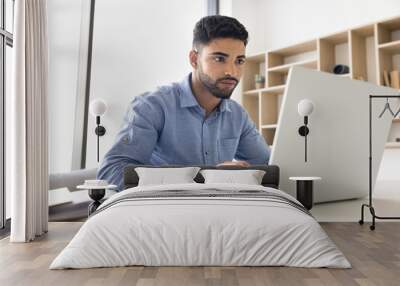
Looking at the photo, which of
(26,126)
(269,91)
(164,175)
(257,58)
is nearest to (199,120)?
(164,175)

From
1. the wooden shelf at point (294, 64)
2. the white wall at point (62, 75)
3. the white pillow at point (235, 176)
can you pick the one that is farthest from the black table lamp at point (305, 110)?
the white wall at point (62, 75)

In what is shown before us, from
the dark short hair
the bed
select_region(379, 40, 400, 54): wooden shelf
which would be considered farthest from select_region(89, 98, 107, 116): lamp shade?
select_region(379, 40, 400, 54): wooden shelf

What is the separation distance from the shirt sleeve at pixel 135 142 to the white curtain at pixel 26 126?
0.80 meters

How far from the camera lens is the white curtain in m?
3.85

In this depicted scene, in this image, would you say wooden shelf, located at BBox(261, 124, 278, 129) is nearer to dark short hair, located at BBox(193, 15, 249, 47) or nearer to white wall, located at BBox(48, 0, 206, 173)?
white wall, located at BBox(48, 0, 206, 173)

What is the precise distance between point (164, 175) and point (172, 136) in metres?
0.60

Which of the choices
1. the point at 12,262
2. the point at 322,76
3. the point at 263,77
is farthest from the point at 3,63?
the point at 263,77

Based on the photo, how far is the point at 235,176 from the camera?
4309mm

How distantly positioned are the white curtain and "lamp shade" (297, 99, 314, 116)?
206 centimetres

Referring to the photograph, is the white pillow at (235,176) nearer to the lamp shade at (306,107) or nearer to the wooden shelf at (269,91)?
the lamp shade at (306,107)

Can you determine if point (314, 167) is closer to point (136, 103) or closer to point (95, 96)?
point (136, 103)

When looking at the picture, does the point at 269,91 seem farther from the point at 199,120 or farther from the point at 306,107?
the point at 306,107

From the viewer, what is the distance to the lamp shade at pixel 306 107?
392 centimetres

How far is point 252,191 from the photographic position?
347cm
